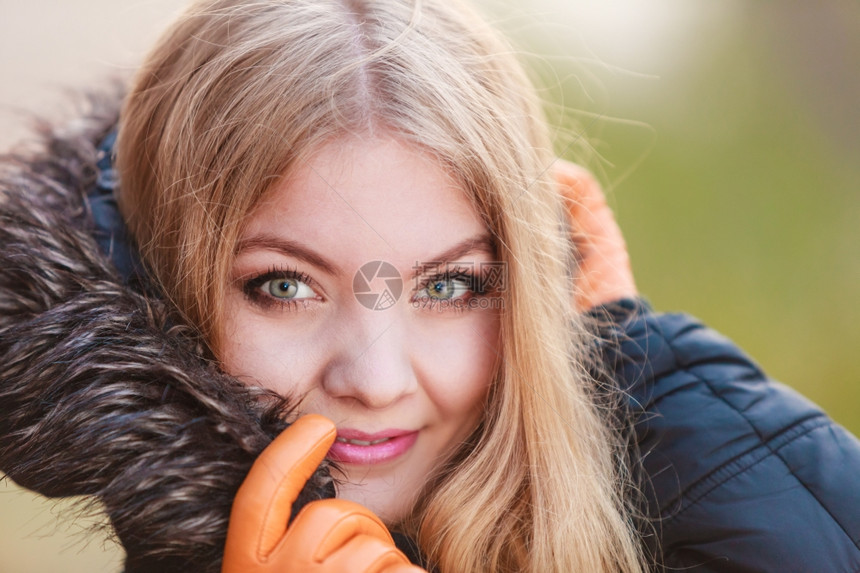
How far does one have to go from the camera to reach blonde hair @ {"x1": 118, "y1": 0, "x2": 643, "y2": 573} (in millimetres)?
1123

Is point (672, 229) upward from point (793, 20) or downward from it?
downward

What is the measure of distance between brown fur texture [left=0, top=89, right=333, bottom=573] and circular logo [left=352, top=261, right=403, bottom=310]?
0.69 ft

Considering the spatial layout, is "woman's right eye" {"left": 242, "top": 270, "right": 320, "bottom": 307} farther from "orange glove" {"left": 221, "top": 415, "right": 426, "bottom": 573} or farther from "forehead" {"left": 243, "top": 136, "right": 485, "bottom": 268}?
"orange glove" {"left": 221, "top": 415, "right": 426, "bottom": 573}

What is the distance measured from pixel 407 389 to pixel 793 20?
12.3ft

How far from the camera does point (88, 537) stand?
3.29 feet

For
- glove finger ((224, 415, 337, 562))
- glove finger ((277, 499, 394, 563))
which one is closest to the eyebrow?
glove finger ((224, 415, 337, 562))

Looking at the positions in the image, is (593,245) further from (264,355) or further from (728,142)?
(728,142)

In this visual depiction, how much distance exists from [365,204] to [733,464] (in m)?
0.78

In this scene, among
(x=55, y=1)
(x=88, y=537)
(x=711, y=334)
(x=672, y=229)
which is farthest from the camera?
(x=55, y=1)

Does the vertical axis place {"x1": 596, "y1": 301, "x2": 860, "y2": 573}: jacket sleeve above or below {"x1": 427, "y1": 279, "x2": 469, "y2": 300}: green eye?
below

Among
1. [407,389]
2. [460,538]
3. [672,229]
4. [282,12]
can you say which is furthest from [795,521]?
[672,229]

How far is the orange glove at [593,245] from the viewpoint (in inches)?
61.3

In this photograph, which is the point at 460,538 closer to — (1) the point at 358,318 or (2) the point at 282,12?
(1) the point at 358,318

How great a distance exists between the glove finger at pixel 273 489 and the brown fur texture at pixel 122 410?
27 mm
